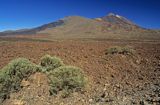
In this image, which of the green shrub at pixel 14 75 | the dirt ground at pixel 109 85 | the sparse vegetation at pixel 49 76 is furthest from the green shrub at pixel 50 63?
the dirt ground at pixel 109 85

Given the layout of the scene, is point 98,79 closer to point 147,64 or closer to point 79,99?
point 79,99

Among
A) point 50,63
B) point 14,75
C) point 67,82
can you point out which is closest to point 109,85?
point 67,82

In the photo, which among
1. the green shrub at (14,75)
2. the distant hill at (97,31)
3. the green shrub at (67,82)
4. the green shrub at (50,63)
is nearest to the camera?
the green shrub at (67,82)

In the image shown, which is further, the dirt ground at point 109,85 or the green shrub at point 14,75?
the green shrub at point 14,75

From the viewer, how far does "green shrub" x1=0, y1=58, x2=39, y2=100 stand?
920 centimetres

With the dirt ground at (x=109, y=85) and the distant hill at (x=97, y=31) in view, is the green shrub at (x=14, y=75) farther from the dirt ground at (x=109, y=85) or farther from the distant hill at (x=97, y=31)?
the distant hill at (x=97, y=31)

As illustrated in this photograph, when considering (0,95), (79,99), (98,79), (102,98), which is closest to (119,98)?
(102,98)

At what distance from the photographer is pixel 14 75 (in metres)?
9.75

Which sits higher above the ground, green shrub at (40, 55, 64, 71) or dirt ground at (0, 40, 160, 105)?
green shrub at (40, 55, 64, 71)

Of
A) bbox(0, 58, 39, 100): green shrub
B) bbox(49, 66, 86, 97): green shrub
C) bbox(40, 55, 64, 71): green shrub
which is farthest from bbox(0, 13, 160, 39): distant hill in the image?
bbox(49, 66, 86, 97): green shrub

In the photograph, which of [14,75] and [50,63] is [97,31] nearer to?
[50,63]

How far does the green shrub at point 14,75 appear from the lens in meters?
9.20

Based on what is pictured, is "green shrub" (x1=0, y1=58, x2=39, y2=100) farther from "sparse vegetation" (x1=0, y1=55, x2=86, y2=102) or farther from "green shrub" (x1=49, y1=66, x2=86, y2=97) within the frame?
"green shrub" (x1=49, y1=66, x2=86, y2=97)

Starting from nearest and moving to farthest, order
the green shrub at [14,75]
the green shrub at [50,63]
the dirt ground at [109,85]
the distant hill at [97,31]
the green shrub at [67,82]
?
the dirt ground at [109,85]
the green shrub at [67,82]
the green shrub at [14,75]
the green shrub at [50,63]
the distant hill at [97,31]
